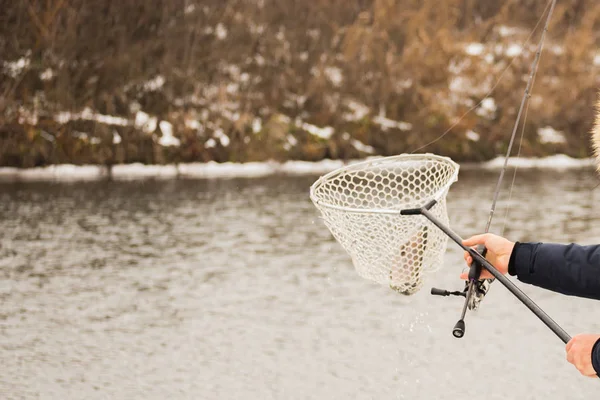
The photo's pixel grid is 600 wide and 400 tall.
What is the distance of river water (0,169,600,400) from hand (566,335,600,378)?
4.87 m

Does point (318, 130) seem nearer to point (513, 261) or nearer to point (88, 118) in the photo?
point (88, 118)

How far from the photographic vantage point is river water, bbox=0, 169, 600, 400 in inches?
320

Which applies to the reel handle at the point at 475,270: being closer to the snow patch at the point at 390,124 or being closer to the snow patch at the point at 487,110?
the snow patch at the point at 390,124

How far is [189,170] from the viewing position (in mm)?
40812

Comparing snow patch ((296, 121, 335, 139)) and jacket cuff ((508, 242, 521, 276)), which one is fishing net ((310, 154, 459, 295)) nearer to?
jacket cuff ((508, 242, 521, 276))

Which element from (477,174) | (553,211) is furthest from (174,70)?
(553,211)

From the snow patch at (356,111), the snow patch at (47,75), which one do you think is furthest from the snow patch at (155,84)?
the snow patch at (356,111)

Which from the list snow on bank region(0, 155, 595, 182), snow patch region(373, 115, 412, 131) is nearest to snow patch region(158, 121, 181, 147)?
snow on bank region(0, 155, 595, 182)

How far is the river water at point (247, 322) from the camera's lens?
26.7ft

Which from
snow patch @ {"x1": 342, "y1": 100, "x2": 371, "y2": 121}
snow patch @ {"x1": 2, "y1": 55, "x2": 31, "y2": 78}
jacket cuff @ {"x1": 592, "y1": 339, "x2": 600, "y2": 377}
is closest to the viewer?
jacket cuff @ {"x1": 592, "y1": 339, "x2": 600, "y2": 377}

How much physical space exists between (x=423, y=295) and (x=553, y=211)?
12.0 meters

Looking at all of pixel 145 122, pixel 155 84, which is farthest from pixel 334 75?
pixel 145 122

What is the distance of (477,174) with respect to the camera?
3859 cm

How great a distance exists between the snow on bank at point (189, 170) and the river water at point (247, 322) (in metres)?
16.2
